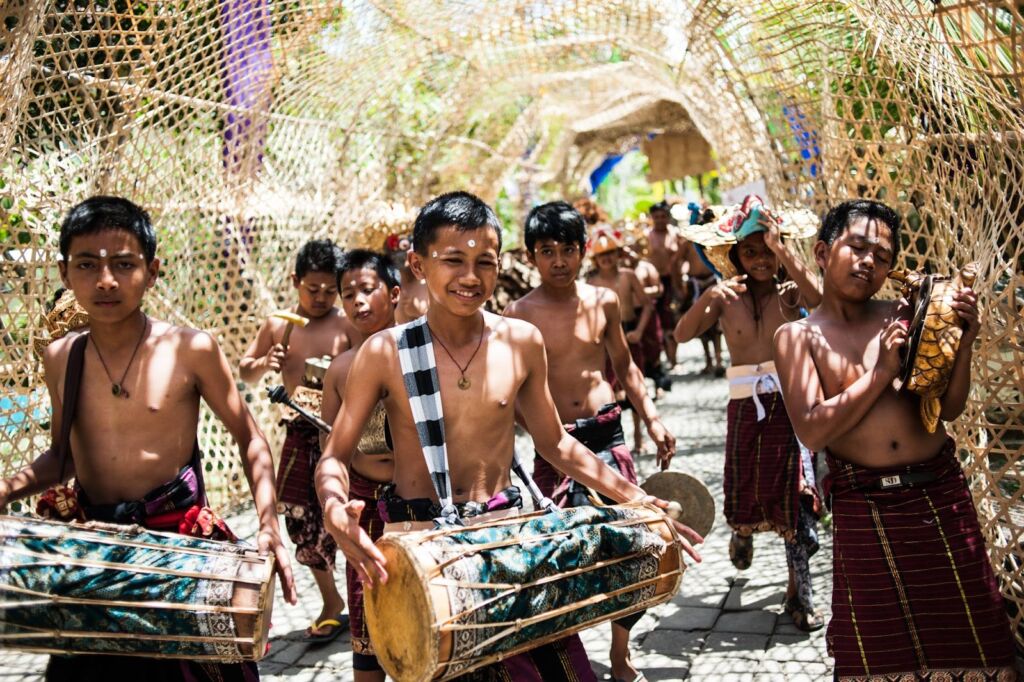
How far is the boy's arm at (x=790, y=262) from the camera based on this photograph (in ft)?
14.3

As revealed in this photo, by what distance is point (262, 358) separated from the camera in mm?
5039

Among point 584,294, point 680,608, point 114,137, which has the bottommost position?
point 680,608

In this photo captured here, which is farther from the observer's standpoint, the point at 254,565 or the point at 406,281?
the point at 406,281

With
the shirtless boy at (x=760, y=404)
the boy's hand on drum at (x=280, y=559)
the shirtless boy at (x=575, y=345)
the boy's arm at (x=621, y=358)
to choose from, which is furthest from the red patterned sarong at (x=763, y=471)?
the boy's hand on drum at (x=280, y=559)

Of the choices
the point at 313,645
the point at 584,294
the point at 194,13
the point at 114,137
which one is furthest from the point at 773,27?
the point at 313,645

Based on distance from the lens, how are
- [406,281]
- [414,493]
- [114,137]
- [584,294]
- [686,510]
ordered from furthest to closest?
1. [406,281]
2. [114,137]
3. [584,294]
4. [686,510]
5. [414,493]

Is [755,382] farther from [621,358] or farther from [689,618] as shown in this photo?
[689,618]

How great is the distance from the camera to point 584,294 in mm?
4707

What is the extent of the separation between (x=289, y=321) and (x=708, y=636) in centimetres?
269

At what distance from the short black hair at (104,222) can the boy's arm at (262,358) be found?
191 centimetres

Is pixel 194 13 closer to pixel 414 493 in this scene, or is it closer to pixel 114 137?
pixel 114 137

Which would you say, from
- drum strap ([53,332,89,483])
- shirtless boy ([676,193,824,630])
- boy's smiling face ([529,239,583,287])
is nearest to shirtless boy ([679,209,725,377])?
shirtless boy ([676,193,824,630])

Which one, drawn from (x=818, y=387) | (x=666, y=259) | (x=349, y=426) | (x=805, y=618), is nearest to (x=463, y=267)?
(x=349, y=426)

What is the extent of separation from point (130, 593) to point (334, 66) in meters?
6.43
